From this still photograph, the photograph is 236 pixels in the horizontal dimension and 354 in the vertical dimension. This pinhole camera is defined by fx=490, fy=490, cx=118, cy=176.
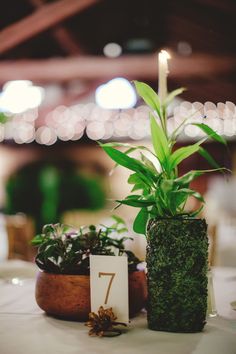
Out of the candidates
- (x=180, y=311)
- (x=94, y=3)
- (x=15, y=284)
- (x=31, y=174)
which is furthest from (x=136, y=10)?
(x=180, y=311)

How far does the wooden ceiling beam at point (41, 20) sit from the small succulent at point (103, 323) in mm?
3883

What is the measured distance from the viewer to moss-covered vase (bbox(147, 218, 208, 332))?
3.35 feet

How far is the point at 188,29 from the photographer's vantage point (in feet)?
24.1

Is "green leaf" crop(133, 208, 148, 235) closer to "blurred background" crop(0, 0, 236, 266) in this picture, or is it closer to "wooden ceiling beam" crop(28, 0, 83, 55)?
"blurred background" crop(0, 0, 236, 266)

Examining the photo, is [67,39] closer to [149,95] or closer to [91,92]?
[91,92]

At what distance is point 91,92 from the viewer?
8336 millimetres

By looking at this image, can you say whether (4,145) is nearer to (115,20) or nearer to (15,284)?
(115,20)

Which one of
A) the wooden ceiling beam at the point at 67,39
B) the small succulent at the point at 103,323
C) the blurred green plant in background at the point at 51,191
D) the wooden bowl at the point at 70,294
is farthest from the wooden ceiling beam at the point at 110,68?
the blurred green plant in background at the point at 51,191

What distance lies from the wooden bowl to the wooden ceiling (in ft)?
12.4

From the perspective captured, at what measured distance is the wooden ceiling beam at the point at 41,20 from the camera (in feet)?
14.8

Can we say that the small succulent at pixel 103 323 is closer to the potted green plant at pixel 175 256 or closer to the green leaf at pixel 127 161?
the potted green plant at pixel 175 256

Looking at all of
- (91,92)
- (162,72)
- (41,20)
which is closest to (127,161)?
(162,72)

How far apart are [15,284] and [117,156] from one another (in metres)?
0.72

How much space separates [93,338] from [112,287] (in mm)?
116
